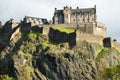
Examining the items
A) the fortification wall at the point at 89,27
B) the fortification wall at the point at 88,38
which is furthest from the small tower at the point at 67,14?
the fortification wall at the point at 88,38

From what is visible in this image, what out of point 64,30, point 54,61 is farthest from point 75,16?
point 54,61

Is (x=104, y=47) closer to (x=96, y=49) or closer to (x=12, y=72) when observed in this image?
(x=96, y=49)

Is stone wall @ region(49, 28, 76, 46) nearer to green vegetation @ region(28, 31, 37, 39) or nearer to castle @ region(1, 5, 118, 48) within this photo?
castle @ region(1, 5, 118, 48)

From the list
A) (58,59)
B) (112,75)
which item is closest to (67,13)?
(58,59)

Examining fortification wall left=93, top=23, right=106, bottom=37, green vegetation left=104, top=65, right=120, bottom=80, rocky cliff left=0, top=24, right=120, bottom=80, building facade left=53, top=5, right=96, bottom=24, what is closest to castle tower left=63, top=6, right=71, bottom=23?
building facade left=53, top=5, right=96, bottom=24

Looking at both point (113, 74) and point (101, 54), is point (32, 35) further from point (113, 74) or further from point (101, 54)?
point (113, 74)

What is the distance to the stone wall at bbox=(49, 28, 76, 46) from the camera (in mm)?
115312

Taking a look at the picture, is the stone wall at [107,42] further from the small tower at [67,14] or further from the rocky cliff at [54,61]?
the small tower at [67,14]

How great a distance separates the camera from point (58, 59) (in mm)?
109688

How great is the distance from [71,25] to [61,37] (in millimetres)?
7851

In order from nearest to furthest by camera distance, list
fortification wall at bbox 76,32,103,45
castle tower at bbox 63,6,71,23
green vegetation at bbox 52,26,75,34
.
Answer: fortification wall at bbox 76,32,103,45
green vegetation at bbox 52,26,75,34
castle tower at bbox 63,6,71,23

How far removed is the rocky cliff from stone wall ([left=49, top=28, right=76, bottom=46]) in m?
1.69

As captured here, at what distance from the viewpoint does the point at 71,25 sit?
407 feet

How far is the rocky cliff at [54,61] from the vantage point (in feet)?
357
